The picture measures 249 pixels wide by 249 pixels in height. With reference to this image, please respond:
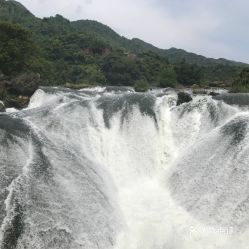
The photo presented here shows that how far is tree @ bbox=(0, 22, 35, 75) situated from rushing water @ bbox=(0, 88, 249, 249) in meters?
15.8

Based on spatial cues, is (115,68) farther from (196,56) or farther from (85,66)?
(196,56)

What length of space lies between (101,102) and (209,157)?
6247 mm

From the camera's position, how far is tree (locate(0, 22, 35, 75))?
34531 millimetres

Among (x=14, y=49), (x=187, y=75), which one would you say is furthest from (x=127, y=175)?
(x=187, y=75)

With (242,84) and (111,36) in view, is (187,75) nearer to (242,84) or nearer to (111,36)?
(242,84)

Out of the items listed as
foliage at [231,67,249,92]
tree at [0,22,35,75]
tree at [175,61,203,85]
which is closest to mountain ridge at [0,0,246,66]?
tree at [175,61,203,85]

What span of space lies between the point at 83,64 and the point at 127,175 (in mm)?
50434

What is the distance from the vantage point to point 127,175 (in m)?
17.1

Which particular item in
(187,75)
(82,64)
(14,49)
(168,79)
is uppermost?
(14,49)

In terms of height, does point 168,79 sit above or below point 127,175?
above

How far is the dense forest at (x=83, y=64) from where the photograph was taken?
36.2m

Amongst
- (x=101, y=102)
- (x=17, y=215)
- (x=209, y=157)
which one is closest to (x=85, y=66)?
(x=101, y=102)

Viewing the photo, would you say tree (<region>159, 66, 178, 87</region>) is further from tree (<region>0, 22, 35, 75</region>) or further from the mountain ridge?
the mountain ridge

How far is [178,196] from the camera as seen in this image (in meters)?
15.1
